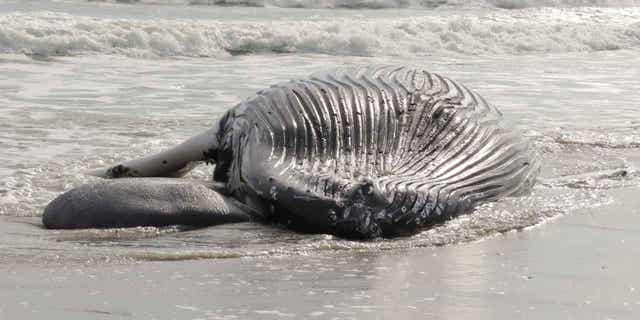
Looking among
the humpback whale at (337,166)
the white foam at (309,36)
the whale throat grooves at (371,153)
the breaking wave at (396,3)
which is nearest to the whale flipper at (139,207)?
the humpback whale at (337,166)

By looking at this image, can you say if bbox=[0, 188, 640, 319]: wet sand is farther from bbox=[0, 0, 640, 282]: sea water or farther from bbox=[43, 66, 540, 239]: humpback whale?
bbox=[43, 66, 540, 239]: humpback whale

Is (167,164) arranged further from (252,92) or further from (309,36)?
(309,36)

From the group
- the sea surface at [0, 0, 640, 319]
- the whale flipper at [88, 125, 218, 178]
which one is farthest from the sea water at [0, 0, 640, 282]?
the whale flipper at [88, 125, 218, 178]

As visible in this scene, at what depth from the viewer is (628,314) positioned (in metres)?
4.53

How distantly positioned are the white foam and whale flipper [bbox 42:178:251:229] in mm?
9520

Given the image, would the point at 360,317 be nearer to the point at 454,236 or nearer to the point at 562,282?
the point at 562,282

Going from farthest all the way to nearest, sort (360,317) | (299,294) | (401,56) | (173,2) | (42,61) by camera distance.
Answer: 1. (173,2)
2. (401,56)
3. (42,61)
4. (299,294)
5. (360,317)

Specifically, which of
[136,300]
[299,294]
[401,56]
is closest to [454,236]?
[299,294]

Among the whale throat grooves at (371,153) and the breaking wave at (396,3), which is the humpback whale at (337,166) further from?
the breaking wave at (396,3)

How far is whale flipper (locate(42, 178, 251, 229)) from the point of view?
6.08m

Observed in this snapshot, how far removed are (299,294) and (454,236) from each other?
4.66 ft

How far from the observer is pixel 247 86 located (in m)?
12.8

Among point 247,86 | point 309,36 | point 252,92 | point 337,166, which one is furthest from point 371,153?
point 309,36

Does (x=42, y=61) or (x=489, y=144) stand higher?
(x=489, y=144)
